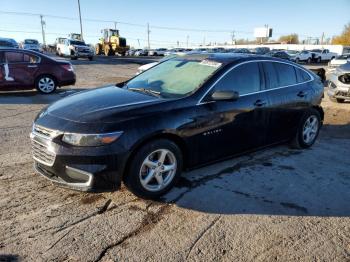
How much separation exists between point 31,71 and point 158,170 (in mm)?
9295

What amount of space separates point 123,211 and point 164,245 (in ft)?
2.52

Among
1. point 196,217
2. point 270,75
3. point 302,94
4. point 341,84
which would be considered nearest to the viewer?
point 196,217

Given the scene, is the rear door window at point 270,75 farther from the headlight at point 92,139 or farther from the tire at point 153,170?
the headlight at point 92,139

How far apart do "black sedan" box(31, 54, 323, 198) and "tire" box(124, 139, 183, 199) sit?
1 cm

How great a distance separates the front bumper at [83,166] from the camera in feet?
12.1

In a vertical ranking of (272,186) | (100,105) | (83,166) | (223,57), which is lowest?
(272,186)

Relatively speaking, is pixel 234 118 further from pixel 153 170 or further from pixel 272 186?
pixel 153 170

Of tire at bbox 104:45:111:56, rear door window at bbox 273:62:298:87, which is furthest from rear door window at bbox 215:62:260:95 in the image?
tire at bbox 104:45:111:56

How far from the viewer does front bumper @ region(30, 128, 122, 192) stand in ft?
12.1

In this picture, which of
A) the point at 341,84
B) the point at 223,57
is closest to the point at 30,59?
the point at 223,57

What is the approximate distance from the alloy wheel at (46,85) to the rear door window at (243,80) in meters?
8.89

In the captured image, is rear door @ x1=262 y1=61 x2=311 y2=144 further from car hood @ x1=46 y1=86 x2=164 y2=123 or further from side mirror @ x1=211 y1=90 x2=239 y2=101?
car hood @ x1=46 y1=86 x2=164 y2=123

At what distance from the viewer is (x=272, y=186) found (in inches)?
182

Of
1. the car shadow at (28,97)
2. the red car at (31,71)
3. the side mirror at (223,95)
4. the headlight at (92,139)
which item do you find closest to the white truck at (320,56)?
the red car at (31,71)
